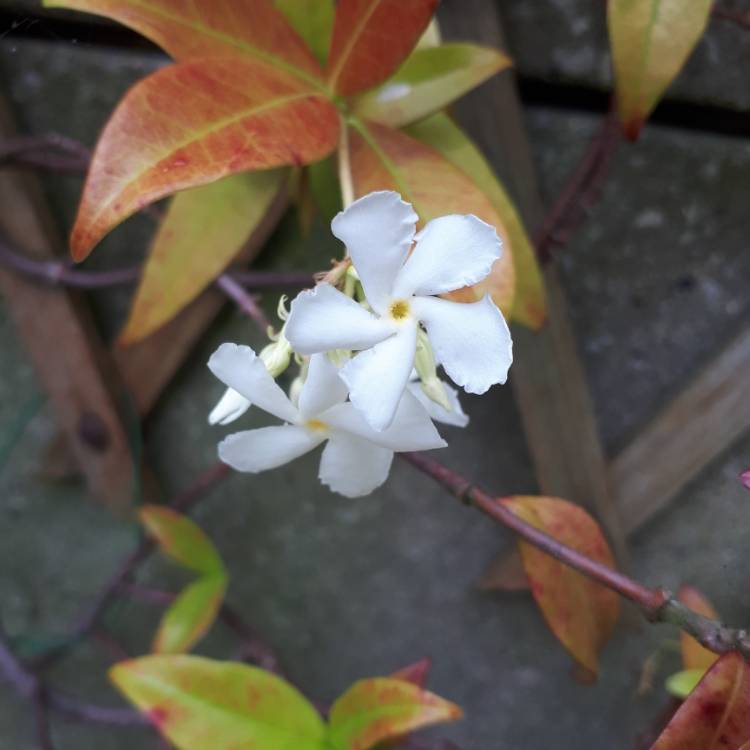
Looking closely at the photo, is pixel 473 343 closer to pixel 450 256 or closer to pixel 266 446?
pixel 450 256

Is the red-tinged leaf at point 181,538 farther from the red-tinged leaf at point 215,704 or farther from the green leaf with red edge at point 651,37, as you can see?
the green leaf with red edge at point 651,37

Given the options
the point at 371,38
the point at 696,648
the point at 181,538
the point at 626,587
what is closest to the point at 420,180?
the point at 371,38

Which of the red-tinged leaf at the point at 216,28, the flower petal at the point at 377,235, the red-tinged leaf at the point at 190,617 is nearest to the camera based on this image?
the flower petal at the point at 377,235

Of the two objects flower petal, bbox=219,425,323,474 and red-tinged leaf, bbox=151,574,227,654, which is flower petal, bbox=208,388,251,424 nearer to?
flower petal, bbox=219,425,323,474

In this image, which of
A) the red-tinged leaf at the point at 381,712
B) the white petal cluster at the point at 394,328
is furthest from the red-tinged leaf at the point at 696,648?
the white petal cluster at the point at 394,328

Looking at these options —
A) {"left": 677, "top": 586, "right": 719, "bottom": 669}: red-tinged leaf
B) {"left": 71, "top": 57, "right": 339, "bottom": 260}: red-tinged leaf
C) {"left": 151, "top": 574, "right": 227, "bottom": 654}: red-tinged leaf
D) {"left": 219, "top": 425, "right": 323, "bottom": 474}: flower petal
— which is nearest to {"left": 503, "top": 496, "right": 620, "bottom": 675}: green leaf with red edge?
{"left": 677, "top": 586, "right": 719, "bottom": 669}: red-tinged leaf

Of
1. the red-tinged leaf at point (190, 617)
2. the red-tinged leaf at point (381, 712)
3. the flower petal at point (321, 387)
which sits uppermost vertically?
the flower petal at point (321, 387)

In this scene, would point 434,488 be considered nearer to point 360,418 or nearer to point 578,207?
point 578,207
